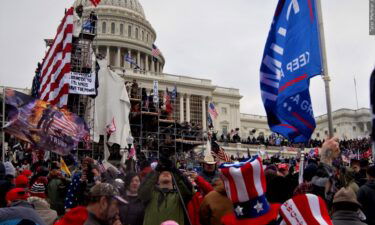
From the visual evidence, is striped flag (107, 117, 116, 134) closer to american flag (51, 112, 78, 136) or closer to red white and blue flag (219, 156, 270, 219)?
american flag (51, 112, 78, 136)

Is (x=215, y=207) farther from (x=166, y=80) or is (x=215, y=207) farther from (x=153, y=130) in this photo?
(x=166, y=80)

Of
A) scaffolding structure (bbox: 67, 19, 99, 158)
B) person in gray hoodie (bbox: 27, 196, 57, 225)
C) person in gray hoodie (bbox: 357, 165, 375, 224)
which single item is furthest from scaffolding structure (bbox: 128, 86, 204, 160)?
person in gray hoodie (bbox: 357, 165, 375, 224)

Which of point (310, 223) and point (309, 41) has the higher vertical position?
point (309, 41)

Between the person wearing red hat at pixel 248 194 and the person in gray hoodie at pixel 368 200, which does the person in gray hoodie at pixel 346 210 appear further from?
the person in gray hoodie at pixel 368 200

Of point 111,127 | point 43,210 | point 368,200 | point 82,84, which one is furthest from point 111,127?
point 368,200

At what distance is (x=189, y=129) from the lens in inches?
1128

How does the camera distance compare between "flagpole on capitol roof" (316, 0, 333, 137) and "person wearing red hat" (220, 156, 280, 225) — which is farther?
"flagpole on capitol roof" (316, 0, 333, 137)

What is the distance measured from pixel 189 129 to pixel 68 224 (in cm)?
2518

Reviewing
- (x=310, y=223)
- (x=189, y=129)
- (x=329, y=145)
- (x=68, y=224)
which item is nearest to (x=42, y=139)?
(x=68, y=224)

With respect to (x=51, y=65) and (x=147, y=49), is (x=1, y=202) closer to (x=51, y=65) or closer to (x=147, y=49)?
(x=51, y=65)

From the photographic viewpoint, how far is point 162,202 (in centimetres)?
459

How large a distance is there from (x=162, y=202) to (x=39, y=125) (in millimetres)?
4655

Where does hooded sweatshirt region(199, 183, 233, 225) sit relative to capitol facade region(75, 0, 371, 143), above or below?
below

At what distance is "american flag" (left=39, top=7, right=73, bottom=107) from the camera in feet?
45.2
